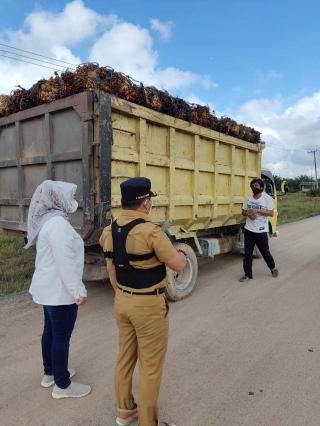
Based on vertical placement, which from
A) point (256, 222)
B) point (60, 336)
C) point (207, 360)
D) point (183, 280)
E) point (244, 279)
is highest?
point (256, 222)

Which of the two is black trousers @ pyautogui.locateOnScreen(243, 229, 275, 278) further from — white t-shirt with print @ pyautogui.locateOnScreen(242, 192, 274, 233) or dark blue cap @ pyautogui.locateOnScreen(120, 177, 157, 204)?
dark blue cap @ pyautogui.locateOnScreen(120, 177, 157, 204)

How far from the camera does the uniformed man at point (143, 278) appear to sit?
7.51 ft

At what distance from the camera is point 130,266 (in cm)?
235

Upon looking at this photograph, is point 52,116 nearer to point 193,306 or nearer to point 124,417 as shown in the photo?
point 193,306

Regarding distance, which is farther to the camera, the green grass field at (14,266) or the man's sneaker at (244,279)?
the man's sneaker at (244,279)

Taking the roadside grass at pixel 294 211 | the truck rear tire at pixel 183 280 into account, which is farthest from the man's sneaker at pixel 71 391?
the roadside grass at pixel 294 211

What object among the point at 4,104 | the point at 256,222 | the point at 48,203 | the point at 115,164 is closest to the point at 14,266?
the point at 4,104

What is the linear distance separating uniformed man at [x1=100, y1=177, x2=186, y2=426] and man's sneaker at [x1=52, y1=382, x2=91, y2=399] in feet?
2.32

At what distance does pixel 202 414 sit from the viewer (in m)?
2.70

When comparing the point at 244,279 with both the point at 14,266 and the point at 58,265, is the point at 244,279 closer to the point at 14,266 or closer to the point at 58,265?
the point at 14,266

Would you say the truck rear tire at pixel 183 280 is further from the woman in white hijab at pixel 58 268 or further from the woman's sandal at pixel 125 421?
the woman's sandal at pixel 125 421

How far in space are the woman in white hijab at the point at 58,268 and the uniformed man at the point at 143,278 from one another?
434mm

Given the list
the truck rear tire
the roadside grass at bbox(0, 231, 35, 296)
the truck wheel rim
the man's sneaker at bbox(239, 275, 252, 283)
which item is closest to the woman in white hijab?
the truck rear tire

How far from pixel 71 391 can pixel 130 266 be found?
4.25 ft
